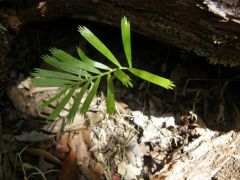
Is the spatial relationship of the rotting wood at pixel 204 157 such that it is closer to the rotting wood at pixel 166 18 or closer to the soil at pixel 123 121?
the soil at pixel 123 121

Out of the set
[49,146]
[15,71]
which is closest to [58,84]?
[49,146]

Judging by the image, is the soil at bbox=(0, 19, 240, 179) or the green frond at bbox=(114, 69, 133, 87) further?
the soil at bbox=(0, 19, 240, 179)

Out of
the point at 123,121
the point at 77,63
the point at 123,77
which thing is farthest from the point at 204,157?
the point at 77,63

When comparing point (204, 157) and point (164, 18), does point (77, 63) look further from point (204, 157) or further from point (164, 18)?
point (204, 157)

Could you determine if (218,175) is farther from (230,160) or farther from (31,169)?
(31,169)

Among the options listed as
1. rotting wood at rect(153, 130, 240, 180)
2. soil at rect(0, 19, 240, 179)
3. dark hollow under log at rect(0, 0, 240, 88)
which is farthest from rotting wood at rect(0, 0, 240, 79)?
rotting wood at rect(153, 130, 240, 180)

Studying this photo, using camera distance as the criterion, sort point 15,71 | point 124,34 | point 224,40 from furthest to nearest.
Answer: point 15,71, point 224,40, point 124,34

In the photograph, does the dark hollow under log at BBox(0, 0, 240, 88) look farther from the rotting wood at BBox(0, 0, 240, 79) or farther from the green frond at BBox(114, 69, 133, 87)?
the green frond at BBox(114, 69, 133, 87)

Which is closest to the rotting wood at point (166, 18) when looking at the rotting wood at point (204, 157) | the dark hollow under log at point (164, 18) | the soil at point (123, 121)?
the dark hollow under log at point (164, 18)
